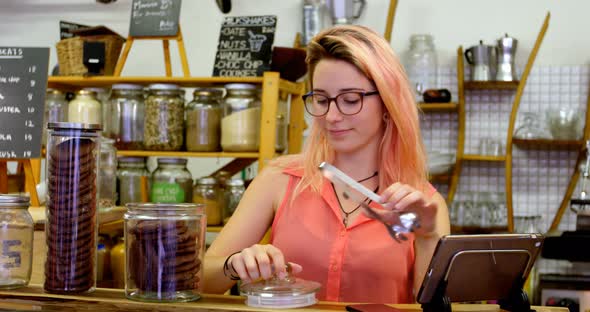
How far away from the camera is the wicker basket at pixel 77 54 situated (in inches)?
153

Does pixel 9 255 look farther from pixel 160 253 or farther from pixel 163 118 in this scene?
pixel 163 118

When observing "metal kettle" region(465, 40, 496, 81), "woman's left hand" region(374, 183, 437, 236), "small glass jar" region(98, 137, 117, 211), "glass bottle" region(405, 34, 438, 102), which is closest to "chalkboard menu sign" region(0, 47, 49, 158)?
"small glass jar" region(98, 137, 117, 211)

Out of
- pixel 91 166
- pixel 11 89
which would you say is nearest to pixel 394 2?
pixel 11 89

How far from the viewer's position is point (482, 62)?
481 centimetres

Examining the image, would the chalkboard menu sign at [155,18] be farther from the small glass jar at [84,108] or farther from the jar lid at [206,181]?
the jar lid at [206,181]

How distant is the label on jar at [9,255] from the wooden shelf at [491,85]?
3714 mm

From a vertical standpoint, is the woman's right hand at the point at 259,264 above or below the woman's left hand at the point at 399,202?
below

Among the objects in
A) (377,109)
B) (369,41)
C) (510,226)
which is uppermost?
(369,41)

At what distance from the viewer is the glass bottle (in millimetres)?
4926

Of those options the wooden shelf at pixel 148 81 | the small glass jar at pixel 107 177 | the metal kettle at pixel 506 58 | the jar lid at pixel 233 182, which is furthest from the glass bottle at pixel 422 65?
the small glass jar at pixel 107 177

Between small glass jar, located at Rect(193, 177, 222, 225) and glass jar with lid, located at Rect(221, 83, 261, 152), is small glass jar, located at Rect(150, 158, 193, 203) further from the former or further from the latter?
glass jar with lid, located at Rect(221, 83, 261, 152)

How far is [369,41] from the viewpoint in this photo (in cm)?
185

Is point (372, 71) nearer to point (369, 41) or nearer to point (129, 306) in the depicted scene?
point (369, 41)

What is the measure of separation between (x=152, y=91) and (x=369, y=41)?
197 cm
